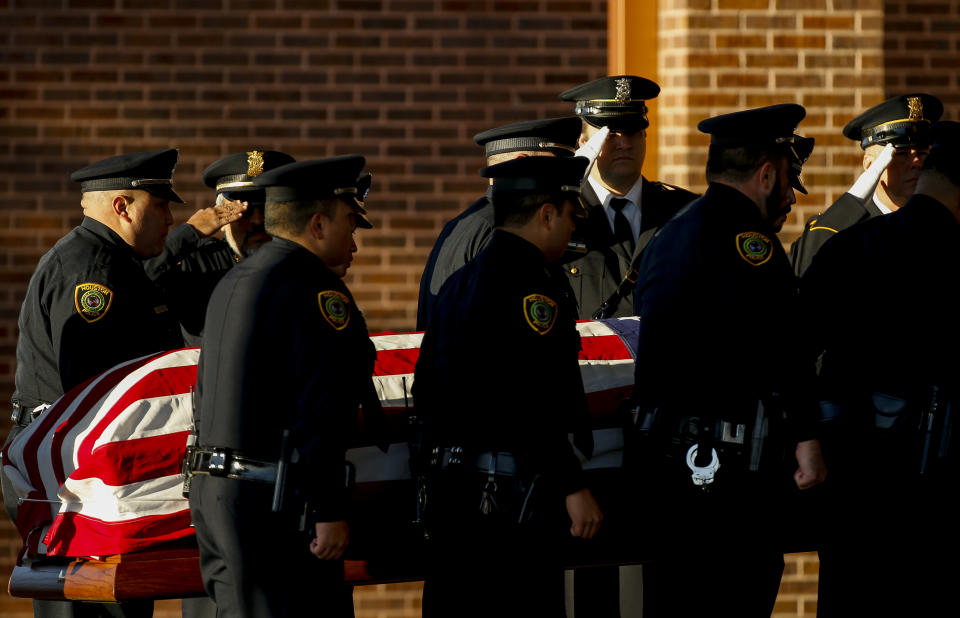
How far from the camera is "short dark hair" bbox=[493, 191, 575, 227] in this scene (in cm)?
372

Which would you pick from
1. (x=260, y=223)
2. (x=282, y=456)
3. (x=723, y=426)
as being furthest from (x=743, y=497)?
(x=260, y=223)

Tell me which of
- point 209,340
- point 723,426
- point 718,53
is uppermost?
point 718,53

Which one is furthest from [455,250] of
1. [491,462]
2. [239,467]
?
[239,467]

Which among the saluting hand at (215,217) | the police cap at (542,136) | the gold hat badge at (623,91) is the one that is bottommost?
the saluting hand at (215,217)

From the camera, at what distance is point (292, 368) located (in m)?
3.46

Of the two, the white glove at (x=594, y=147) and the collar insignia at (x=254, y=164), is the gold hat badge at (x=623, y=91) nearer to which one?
the white glove at (x=594, y=147)

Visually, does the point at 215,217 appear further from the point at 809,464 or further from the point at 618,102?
the point at 809,464

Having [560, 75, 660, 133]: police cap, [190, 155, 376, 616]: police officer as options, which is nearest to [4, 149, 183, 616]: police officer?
[190, 155, 376, 616]: police officer

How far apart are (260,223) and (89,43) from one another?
5.28 ft

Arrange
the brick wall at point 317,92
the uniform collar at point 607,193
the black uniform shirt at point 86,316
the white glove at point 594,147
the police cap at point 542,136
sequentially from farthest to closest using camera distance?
the brick wall at point 317,92
the uniform collar at point 607,193
the white glove at point 594,147
the police cap at point 542,136
the black uniform shirt at point 86,316

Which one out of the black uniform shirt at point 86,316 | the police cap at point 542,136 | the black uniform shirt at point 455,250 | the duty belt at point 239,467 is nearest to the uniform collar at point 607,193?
the police cap at point 542,136

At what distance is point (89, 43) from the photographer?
6.13 meters

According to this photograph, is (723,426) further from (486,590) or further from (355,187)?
(355,187)

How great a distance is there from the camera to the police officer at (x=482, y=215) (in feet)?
15.1
